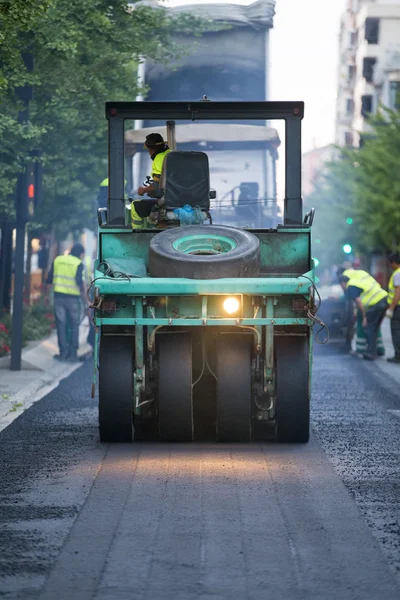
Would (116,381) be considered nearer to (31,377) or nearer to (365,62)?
(31,377)

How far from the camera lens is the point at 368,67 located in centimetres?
10550

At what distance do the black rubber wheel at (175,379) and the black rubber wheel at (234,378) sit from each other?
0.79ft

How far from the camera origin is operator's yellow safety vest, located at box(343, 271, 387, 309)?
24328mm

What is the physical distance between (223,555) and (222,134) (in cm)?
1603

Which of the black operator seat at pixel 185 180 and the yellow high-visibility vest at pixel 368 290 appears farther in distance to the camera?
the yellow high-visibility vest at pixel 368 290

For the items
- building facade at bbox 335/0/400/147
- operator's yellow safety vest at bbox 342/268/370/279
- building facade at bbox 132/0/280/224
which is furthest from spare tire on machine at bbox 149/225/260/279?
building facade at bbox 335/0/400/147

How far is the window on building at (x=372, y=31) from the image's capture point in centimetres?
10588

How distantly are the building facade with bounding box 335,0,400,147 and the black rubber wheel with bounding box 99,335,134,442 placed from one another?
2682 inches

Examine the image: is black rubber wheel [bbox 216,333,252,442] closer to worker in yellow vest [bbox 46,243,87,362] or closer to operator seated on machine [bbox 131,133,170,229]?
operator seated on machine [bbox 131,133,170,229]

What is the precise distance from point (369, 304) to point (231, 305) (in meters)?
13.3

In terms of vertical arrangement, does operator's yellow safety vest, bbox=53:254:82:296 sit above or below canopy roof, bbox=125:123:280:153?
below

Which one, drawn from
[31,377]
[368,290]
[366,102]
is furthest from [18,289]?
[366,102]

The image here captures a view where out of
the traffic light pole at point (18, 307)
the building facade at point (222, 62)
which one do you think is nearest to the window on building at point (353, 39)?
Answer: the building facade at point (222, 62)

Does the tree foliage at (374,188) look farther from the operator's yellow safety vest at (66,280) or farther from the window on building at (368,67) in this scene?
the window on building at (368,67)
